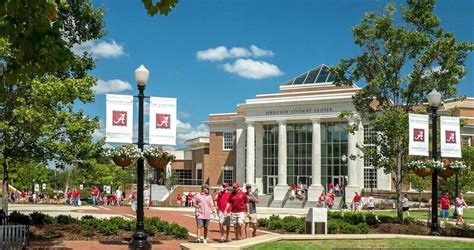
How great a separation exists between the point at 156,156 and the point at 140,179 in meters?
1.37

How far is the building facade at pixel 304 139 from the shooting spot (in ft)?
198

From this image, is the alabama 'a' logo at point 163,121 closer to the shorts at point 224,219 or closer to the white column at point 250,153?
the shorts at point 224,219

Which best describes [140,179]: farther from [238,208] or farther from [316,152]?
[316,152]

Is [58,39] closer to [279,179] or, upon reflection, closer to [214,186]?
[279,179]

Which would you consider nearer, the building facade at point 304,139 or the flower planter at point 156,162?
the flower planter at point 156,162

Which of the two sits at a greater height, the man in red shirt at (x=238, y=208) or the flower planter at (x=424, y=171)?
the flower planter at (x=424, y=171)

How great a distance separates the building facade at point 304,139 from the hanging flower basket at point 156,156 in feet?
142

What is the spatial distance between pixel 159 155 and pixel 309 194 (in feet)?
149

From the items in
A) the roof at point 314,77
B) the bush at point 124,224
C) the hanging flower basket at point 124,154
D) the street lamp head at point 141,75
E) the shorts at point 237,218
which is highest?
the roof at point 314,77

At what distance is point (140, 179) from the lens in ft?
48.3

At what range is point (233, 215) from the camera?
53.4 feet

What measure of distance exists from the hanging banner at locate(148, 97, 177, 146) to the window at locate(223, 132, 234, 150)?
5718 centimetres

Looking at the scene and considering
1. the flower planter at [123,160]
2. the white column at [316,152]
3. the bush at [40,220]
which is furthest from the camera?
the white column at [316,152]

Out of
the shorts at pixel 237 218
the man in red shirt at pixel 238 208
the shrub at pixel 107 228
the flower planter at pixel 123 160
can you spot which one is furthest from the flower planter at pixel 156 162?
the shrub at pixel 107 228
